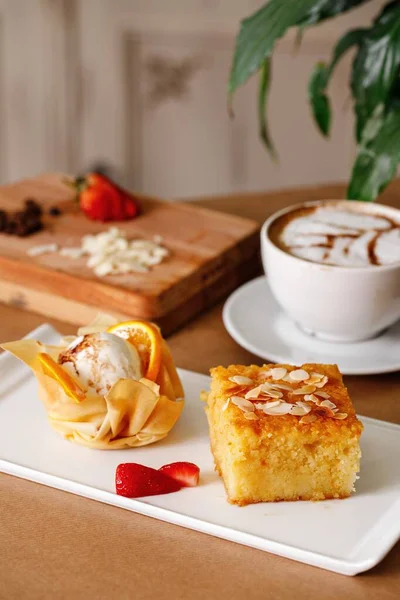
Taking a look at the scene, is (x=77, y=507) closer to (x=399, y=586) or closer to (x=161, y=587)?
(x=161, y=587)

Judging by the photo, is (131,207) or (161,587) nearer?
(161,587)

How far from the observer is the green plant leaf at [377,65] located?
157cm

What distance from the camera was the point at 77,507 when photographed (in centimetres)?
99

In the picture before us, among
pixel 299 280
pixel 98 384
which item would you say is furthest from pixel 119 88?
pixel 98 384

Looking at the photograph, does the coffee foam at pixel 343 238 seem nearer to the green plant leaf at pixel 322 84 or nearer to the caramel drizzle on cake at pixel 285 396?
the caramel drizzle on cake at pixel 285 396

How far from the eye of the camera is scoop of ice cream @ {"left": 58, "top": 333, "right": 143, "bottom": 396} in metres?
1.10

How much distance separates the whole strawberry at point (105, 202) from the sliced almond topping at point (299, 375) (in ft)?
2.52

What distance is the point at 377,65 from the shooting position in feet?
5.18

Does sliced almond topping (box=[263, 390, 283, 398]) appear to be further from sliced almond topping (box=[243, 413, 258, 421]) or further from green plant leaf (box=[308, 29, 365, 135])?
green plant leaf (box=[308, 29, 365, 135])

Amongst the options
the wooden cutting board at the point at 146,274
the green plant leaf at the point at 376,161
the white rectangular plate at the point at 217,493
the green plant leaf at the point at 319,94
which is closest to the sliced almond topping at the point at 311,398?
the white rectangular plate at the point at 217,493

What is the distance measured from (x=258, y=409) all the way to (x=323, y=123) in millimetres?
1021

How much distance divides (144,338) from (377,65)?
73 centimetres

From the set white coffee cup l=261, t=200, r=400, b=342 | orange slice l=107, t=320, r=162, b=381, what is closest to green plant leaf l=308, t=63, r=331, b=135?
white coffee cup l=261, t=200, r=400, b=342

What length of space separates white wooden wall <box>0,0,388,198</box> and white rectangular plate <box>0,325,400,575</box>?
Result: 8.20 feet
